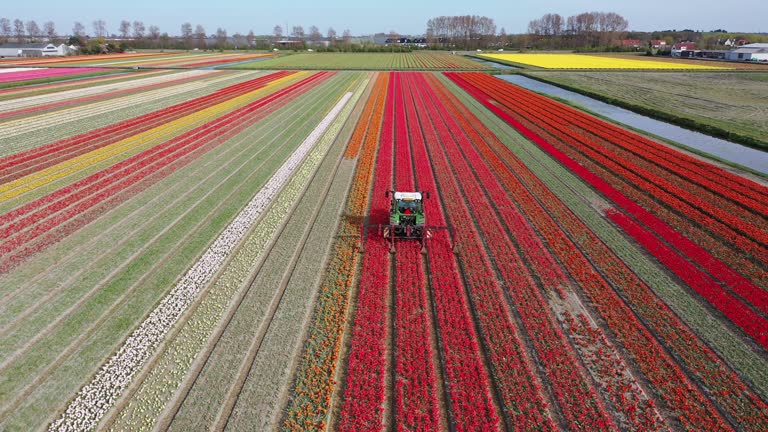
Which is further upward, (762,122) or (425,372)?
(762,122)

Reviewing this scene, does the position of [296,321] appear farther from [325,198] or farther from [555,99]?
[555,99]

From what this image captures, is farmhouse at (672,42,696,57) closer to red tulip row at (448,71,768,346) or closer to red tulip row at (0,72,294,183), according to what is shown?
red tulip row at (448,71,768,346)

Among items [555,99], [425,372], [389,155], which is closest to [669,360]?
[425,372]

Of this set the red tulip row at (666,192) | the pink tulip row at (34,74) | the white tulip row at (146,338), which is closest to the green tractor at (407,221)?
the white tulip row at (146,338)

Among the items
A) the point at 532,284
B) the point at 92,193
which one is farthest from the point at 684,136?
the point at 92,193

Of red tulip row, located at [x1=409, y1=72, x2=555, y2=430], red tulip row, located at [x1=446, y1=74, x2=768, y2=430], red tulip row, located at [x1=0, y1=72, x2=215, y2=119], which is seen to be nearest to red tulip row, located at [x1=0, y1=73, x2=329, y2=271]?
A: red tulip row, located at [x1=409, y1=72, x2=555, y2=430]

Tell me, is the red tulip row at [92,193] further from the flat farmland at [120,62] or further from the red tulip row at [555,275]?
the flat farmland at [120,62]
